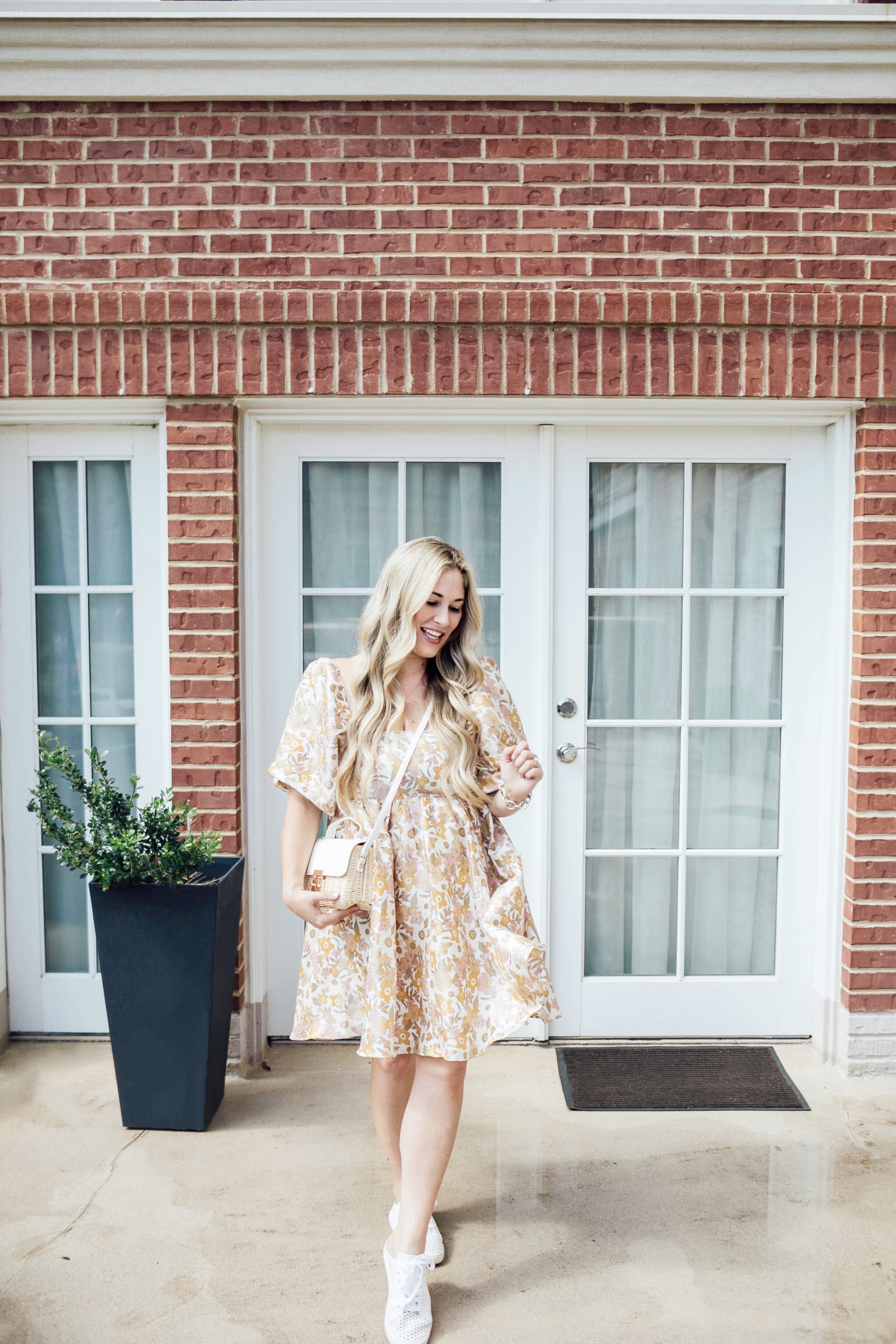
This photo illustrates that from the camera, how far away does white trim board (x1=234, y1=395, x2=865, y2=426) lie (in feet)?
11.1

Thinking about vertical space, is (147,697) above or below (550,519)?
below

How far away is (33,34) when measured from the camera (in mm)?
3201

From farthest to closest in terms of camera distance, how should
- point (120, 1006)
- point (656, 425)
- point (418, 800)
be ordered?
point (656, 425), point (120, 1006), point (418, 800)

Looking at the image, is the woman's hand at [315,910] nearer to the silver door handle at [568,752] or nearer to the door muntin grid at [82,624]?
the silver door handle at [568,752]

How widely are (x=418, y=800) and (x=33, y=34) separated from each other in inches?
108

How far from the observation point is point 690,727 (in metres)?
3.67

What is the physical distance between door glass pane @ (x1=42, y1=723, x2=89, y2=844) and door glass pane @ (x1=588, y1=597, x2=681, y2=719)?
1.83 metres

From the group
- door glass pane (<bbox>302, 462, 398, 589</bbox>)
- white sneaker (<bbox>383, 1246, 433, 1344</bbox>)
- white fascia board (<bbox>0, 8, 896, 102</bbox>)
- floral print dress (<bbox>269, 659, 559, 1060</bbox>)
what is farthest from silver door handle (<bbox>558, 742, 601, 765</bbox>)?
white fascia board (<bbox>0, 8, 896, 102</bbox>)

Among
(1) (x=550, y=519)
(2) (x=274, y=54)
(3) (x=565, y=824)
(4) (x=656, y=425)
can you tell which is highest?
(2) (x=274, y=54)

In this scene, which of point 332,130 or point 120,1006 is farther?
point 332,130

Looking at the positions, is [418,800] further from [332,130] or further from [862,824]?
[332,130]

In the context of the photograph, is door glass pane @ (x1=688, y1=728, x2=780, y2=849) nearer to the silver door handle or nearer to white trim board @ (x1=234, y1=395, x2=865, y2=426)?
the silver door handle

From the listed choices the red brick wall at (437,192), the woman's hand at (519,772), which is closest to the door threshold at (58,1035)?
the woman's hand at (519,772)

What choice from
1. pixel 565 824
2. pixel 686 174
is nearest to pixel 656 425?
pixel 686 174
